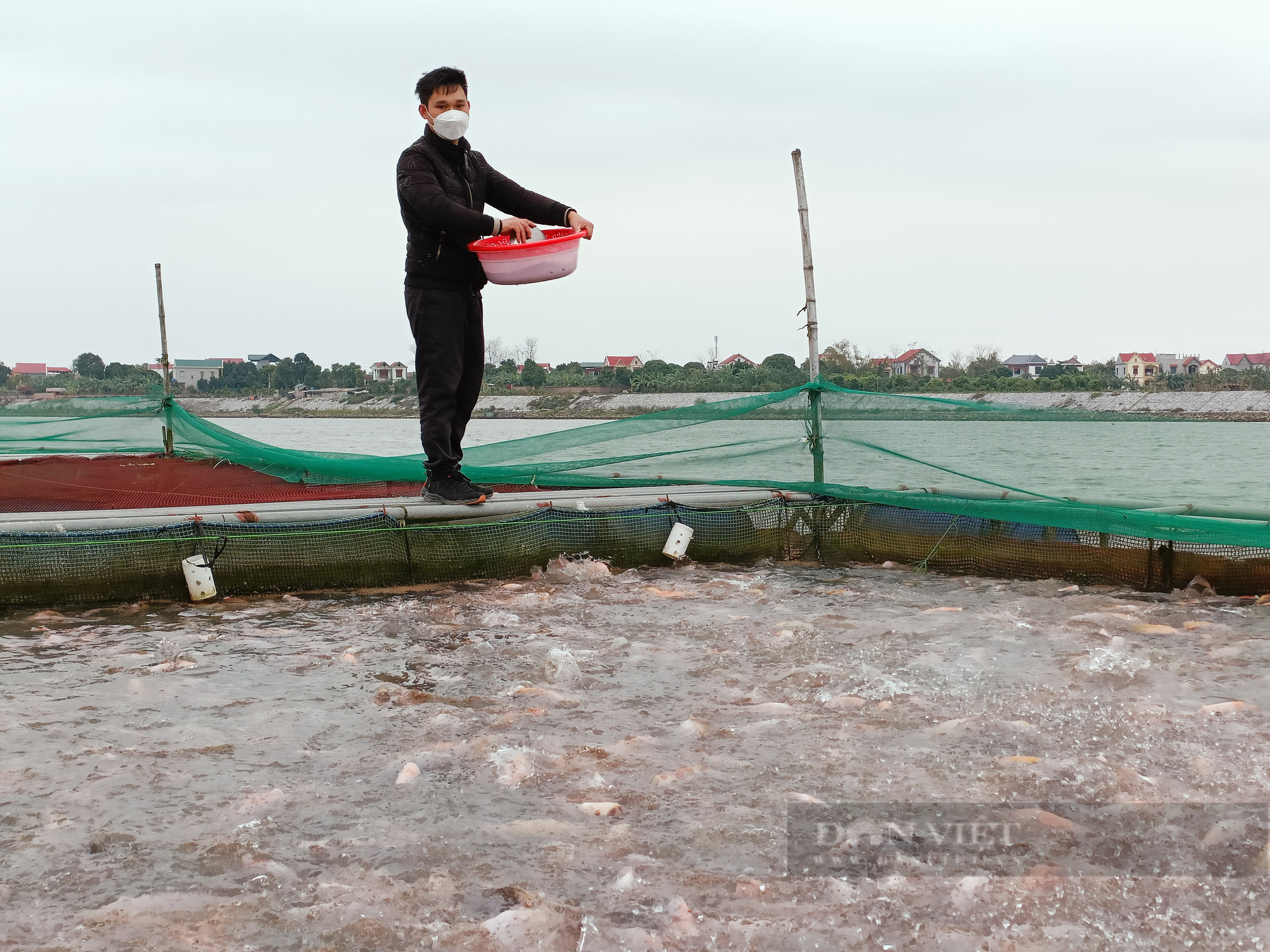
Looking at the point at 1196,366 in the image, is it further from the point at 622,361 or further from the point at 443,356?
the point at 443,356

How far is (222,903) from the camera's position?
79.3 inches

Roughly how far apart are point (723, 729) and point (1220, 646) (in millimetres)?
2096

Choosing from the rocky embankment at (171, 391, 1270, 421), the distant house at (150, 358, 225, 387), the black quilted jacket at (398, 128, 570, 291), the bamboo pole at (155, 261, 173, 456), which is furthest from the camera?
the distant house at (150, 358, 225, 387)

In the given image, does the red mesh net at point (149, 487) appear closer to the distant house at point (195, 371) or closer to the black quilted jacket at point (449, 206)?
the black quilted jacket at point (449, 206)

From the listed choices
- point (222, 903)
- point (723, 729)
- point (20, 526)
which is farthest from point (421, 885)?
point (20, 526)

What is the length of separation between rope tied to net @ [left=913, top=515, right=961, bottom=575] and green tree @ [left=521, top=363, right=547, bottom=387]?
5985 cm

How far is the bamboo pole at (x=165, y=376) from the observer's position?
10.1 metres

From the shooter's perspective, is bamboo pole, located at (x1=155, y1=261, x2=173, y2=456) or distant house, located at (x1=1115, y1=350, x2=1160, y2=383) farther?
distant house, located at (x1=1115, y1=350, x2=1160, y2=383)

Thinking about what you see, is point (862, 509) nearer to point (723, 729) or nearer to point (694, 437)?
point (694, 437)

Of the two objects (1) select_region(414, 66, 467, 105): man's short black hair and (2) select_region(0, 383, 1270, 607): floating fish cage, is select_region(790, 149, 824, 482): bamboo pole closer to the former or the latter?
(2) select_region(0, 383, 1270, 607): floating fish cage

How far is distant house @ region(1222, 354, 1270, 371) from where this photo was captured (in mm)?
96375

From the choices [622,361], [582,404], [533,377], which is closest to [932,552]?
[582,404]

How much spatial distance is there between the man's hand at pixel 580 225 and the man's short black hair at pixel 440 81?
834 millimetres

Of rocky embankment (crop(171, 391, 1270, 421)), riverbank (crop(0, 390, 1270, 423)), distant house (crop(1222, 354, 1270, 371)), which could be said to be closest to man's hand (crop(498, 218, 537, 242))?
riverbank (crop(0, 390, 1270, 423))
